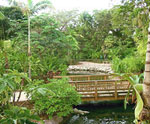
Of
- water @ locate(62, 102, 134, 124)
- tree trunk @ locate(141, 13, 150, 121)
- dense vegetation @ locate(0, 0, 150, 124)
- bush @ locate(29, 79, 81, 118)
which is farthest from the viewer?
water @ locate(62, 102, 134, 124)

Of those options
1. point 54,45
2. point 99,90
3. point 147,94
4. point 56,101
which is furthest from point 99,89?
point 54,45

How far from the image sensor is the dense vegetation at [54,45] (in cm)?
271

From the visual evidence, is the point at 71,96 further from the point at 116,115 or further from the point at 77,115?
the point at 116,115

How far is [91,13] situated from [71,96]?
66.9ft

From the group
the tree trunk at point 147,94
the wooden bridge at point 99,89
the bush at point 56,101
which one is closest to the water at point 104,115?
the wooden bridge at point 99,89

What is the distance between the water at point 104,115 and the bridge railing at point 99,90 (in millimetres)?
523

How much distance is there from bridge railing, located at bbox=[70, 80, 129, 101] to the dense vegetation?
81cm

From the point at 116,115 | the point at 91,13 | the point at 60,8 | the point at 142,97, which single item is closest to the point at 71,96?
the point at 116,115

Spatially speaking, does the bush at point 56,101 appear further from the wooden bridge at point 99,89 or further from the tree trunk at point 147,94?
the tree trunk at point 147,94

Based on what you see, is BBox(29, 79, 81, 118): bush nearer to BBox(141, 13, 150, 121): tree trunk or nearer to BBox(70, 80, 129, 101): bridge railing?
BBox(70, 80, 129, 101): bridge railing

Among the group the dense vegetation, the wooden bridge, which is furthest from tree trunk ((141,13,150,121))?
the wooden bridge

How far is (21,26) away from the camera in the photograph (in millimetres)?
10570

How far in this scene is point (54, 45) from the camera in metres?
10.5

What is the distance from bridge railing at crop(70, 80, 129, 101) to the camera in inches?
221
